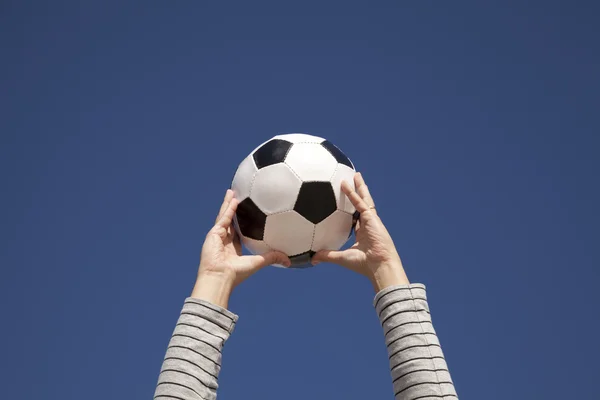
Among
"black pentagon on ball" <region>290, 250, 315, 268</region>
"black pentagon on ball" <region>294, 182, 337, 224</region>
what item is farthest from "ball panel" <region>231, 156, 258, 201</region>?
"black pentagon on ball" <region>290, 250, 315, 268</region>

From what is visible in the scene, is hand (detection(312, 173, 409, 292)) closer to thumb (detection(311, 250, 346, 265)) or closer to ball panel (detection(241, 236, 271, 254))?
thumb (detection(311, 250, 346, 265))

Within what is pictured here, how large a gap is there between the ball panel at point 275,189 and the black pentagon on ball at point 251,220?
0.05 metres

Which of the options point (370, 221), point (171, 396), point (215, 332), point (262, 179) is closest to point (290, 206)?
point (262, 179)

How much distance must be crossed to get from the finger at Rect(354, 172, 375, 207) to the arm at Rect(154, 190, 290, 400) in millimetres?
1297

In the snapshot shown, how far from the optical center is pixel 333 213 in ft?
19.0

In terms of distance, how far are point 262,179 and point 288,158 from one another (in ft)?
1.00

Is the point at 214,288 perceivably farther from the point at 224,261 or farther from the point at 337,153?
the point at 337,153

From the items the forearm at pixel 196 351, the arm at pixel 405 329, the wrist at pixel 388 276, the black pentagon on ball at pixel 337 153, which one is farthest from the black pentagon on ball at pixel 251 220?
the forearm at pixel 196 351

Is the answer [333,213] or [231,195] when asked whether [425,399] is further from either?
[231,195]

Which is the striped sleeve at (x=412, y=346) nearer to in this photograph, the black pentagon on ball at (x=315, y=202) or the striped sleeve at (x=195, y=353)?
the striped sleeve at (x=195, y=353)

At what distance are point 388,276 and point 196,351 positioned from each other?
1.49 metres

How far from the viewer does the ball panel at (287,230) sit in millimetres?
5730

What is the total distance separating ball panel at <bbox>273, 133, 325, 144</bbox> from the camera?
6.16m

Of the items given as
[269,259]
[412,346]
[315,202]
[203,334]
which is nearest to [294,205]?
[315,202]
